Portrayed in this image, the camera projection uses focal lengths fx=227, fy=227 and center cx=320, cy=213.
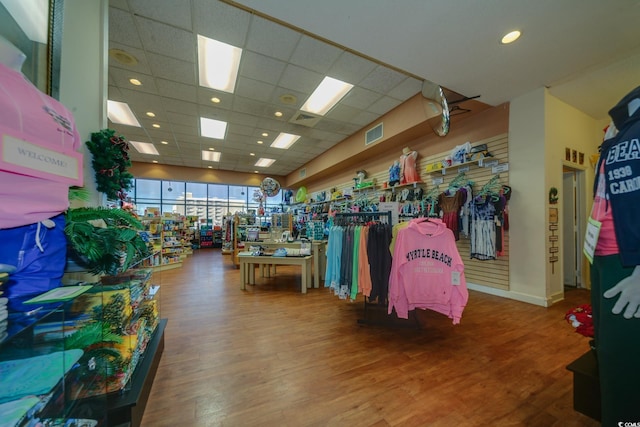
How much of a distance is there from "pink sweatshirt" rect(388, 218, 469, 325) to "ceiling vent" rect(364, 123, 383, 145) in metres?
4.05

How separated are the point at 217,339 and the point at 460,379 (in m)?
2.38

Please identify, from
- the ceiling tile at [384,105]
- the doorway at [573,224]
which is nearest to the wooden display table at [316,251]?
the ceiling tile at [384,105]

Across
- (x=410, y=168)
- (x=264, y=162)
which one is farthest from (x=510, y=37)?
(x=264, y=162)

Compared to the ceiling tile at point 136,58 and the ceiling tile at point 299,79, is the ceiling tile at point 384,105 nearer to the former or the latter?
the ceiling tile at point 299,79

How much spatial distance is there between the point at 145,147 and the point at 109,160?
8565 millimetres

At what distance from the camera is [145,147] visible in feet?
27.3

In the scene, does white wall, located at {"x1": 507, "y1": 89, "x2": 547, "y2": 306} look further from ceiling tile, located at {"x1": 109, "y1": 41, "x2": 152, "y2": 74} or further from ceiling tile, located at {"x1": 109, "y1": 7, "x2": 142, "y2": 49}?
ceiling tile, located at {"x1": 109, "y1": 41, "x2": 152, "y2": 74}

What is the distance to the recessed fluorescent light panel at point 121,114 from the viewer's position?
17.2 ft

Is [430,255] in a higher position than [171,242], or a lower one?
higher

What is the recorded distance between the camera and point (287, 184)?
13.0 m

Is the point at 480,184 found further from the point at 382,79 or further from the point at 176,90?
the point at 176,90

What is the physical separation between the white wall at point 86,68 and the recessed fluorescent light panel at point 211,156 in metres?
7.37

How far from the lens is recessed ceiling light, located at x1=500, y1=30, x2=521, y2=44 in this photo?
8.54ft

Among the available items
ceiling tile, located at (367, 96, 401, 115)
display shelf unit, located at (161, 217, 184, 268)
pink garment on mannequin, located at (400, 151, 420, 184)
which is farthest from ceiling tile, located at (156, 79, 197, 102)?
pink garment on mannequin, located at (400, 151, 420, 184)
